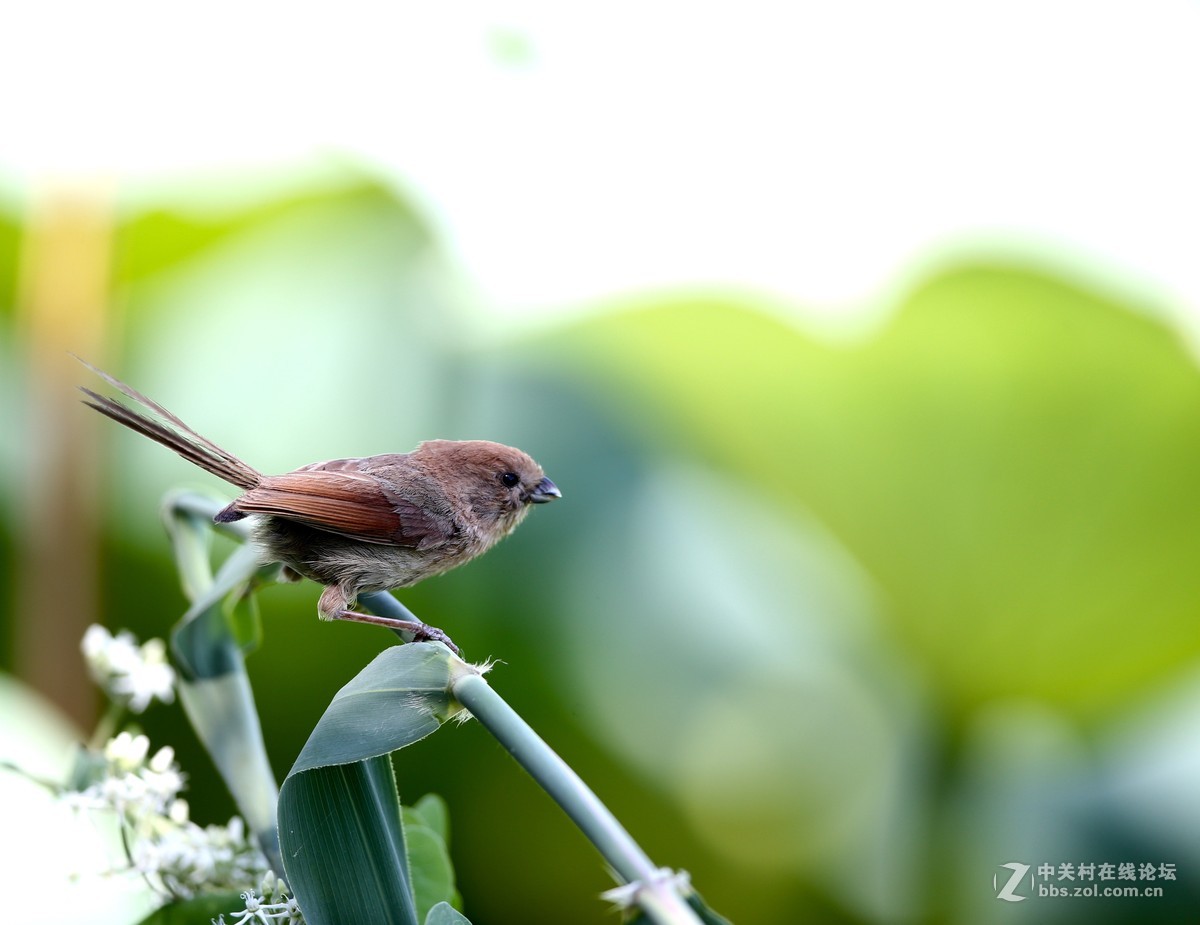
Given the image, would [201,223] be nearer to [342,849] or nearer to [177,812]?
[177,812]

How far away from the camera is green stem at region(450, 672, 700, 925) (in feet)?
1.46

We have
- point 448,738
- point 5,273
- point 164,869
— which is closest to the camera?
point 164,869

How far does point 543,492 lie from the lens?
4.12 ft

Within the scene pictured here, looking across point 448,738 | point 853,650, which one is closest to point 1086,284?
point 853,650

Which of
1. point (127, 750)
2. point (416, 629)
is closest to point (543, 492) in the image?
point (416, 629)

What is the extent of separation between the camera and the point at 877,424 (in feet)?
7.16

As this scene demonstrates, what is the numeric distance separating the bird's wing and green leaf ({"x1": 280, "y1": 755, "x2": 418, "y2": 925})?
0.36m

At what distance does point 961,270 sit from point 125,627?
1898mm

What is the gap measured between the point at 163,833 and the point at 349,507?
0.36m

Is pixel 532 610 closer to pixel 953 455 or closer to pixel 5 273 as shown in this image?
pixel 953 455
